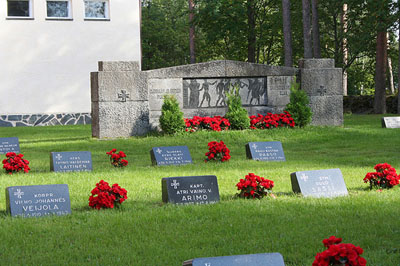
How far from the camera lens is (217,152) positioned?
13.0 meters

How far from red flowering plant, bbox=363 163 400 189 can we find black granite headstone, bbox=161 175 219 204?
100 inches

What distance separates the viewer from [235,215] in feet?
24.1

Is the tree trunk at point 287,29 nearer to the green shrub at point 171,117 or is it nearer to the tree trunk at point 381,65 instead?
the tree trunk at point 381,65

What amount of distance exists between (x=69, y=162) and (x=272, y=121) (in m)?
8.88

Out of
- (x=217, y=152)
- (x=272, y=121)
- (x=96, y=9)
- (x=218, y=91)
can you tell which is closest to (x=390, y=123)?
(x=272, y=121)

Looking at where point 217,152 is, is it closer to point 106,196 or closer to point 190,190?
point 190,190

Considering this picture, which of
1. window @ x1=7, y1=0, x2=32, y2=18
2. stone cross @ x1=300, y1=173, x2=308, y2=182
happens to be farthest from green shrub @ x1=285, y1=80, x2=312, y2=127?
window @ x1=7, y1=0, x2=32, y2=18

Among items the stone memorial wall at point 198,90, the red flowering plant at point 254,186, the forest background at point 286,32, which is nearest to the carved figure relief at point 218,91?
the stone memorial wall at point 198,90

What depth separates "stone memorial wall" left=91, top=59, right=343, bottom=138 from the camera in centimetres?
1923

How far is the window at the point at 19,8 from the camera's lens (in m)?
29.5

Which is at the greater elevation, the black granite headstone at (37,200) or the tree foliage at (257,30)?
the tree foliage at (257,30)

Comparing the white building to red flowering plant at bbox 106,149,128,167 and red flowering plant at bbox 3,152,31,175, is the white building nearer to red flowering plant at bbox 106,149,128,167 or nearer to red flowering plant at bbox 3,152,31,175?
red flowering plant at bbox 106,149,128,167

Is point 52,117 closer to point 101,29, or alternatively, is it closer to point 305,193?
point 101,29

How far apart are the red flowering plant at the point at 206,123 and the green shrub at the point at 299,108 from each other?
218cm
